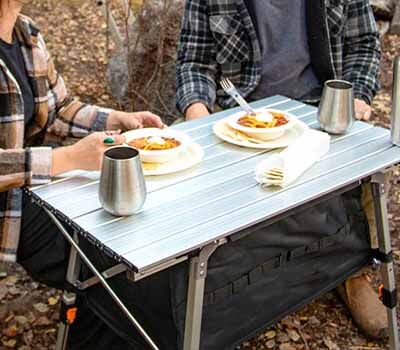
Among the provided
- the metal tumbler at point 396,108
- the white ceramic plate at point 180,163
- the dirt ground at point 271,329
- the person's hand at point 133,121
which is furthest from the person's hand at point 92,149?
the dirt ground at point 271,329

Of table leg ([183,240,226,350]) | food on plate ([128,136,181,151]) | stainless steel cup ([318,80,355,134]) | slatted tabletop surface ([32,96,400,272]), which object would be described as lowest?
table leg ([183,240,226,350])

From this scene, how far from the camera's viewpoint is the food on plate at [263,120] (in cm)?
204

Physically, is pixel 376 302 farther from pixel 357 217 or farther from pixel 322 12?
pixel 322 12

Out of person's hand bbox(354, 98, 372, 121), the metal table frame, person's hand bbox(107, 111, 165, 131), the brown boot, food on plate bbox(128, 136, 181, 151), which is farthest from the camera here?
the brown boot

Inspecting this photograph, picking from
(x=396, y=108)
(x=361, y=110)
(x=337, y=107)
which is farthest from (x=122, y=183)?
(x=361, y=110)

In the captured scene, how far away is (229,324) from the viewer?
2.06 metres

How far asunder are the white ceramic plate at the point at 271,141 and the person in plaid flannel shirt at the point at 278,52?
0.50m

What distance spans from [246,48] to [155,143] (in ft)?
3.26

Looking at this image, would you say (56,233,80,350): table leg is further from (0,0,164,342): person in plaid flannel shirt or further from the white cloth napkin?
the white cloth napkin

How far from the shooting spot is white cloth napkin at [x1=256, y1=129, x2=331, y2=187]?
176 cm

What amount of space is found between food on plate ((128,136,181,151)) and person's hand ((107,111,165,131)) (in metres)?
0.19

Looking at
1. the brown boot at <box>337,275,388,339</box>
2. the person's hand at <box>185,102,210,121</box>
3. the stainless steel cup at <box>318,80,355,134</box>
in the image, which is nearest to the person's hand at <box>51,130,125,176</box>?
the stainless steel cup at <box>318,80,355,134</box>

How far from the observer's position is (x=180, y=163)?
6.10ft

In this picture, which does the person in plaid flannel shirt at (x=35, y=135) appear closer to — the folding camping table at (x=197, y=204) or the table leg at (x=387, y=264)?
the folding camping table at (x=197, y=204)
